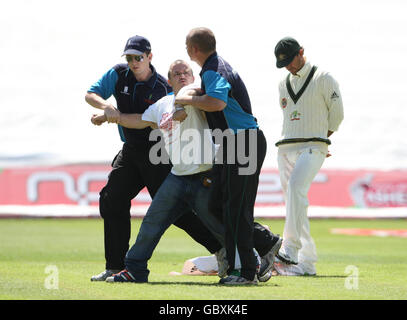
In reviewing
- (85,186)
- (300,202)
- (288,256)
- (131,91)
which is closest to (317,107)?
(300,202)

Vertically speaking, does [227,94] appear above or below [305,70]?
below

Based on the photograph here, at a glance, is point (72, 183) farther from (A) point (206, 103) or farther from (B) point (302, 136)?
(A) point (206, 103)

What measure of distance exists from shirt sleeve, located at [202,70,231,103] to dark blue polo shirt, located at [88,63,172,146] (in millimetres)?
1138

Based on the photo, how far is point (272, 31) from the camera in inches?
1187

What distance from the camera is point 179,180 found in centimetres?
746

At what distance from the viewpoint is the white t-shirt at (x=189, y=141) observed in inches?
290

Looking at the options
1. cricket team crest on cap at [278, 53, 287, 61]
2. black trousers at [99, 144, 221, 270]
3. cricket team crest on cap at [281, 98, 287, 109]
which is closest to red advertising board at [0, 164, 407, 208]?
cricket team crest on cap at [281, 98, 287, 109]

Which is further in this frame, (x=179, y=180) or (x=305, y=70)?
(x=305, y=70)

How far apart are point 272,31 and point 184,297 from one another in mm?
24724

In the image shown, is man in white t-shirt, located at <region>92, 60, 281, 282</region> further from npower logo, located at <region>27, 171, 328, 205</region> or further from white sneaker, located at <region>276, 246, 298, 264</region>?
npower logo, located at <region>27, 171, 328, 205</region>

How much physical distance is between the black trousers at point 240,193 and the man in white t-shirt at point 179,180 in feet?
0.60

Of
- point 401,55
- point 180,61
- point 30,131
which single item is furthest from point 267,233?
point 401,55

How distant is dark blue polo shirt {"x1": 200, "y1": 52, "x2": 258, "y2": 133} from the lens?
6.91m

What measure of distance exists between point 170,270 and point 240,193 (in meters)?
2.48
